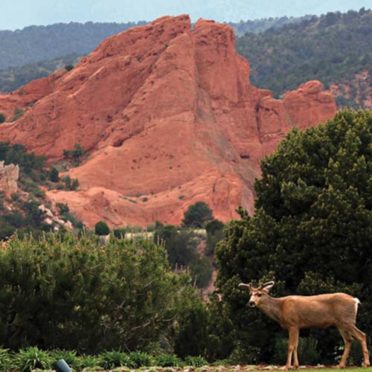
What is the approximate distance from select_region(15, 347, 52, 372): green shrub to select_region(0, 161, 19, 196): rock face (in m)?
67.2

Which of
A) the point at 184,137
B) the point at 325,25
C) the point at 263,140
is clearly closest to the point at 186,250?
the point at 184,137

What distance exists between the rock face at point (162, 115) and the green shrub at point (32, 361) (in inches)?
2704

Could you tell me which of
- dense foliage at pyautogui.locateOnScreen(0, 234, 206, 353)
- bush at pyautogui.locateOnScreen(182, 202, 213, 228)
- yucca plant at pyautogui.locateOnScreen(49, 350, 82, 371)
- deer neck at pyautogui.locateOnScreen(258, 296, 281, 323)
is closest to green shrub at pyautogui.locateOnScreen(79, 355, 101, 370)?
yucca plant at pyautogui.locateOnScreen(49, 350, 82, 371)

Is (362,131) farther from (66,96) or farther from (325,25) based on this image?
(325,25)

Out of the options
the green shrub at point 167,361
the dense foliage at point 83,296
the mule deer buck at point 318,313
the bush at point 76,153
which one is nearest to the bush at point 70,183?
the bush at point 76,153

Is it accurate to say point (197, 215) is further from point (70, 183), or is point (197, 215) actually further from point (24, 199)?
point (24, 199)

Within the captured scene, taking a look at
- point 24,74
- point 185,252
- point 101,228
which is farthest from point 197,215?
point 24,74

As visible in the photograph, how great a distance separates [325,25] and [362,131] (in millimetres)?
180166

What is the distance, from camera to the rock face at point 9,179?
81.9 meters

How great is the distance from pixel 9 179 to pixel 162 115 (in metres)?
19.3

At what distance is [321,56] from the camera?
167125mm

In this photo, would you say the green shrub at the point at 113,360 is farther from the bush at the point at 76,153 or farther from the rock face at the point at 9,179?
the bush at the point at 76,153

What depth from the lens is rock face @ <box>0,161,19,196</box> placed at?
81875 millimetres

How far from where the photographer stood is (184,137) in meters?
90.6
